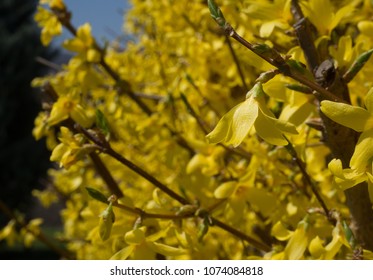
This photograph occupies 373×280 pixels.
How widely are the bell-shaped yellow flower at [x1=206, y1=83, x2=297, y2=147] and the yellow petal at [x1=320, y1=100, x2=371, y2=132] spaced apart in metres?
0.06

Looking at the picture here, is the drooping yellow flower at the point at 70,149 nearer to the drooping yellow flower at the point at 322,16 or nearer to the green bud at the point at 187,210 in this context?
the green bud at the point at 187,210

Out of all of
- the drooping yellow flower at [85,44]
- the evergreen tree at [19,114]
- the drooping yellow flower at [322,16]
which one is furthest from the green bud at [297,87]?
the evergreen tree at [19,114]

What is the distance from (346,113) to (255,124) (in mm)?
131

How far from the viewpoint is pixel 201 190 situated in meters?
1.57

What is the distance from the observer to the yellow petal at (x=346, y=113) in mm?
763

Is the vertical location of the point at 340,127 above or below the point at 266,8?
below

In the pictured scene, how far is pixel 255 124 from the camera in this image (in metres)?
0.82

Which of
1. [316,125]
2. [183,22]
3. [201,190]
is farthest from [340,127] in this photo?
[183,22]

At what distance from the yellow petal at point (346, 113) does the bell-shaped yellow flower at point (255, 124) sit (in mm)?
65

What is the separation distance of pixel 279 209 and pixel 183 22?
5.57ft

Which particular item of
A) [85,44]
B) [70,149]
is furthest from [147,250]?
[85,44]

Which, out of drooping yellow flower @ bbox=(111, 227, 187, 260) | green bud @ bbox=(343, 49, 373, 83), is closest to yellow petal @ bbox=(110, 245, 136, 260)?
drooping yellow flower @ bbox=(111, 227, 187, 260)

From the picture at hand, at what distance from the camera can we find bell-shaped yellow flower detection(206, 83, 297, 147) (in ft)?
2.65
